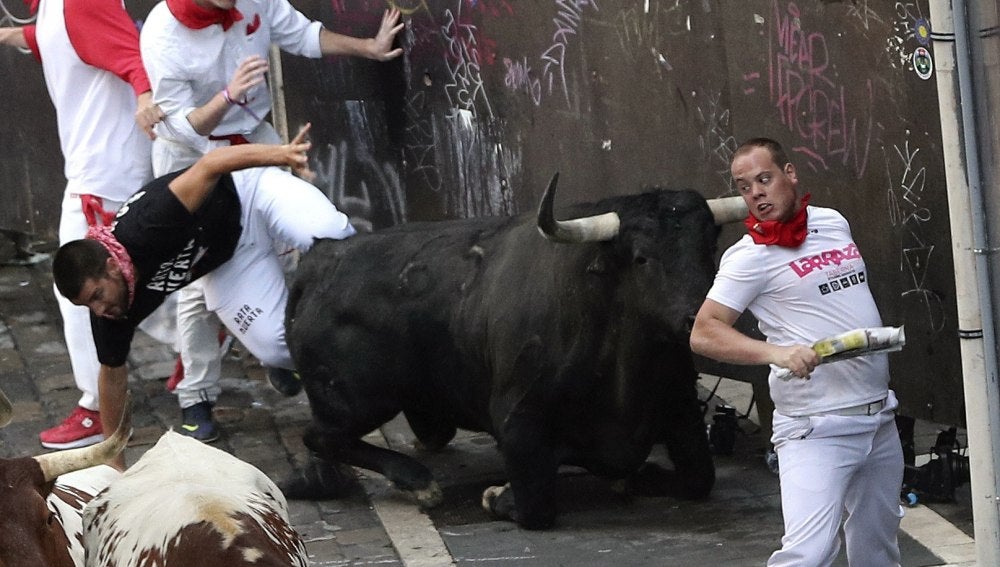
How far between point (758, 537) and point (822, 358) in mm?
2088

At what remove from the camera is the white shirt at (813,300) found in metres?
5.56

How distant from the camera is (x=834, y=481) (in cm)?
551

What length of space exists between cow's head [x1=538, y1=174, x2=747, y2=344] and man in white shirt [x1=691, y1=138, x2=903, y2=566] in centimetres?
120

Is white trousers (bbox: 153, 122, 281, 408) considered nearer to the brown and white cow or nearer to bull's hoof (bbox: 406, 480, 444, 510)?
bull's hoof (bbox: 406, 480, 444, 510)

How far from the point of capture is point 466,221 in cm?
821

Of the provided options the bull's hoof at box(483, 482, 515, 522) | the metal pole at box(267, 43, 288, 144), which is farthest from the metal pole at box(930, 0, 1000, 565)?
the metal pole at box(267, 43, 288, 144)

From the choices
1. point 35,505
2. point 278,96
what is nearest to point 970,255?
point 35,505

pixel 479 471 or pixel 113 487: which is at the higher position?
pixel 113 487

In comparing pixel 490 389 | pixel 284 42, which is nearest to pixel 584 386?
pixel 490 389

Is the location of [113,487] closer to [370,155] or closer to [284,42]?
[284,42]

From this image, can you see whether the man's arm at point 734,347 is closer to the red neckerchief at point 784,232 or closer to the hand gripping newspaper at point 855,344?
the hand gripping newspaper at point 855,344

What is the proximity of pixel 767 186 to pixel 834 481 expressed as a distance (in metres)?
1.00

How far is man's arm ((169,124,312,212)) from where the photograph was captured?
736cm

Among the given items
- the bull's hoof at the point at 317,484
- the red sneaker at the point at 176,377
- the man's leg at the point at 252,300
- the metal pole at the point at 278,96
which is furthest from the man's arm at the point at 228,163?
the metal pole at the point at 278,96
